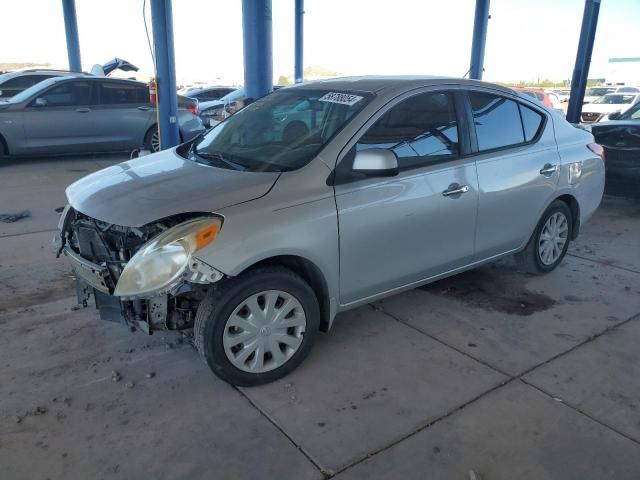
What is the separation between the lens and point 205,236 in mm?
2775

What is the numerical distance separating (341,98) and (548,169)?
1.89 m

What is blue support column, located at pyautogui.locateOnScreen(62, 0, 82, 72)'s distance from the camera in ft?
60.3

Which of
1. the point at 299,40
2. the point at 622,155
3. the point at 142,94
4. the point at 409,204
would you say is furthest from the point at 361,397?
the point at 299,40

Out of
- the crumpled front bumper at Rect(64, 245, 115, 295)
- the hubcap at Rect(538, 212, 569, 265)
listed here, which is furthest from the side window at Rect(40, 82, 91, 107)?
the hubcap at Rect(538, 212, 569, 265)

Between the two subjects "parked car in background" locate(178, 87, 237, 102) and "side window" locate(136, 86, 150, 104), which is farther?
"parked car in background" locate(178, 87, 237, 102)

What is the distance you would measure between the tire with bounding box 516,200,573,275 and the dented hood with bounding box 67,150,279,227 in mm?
2589

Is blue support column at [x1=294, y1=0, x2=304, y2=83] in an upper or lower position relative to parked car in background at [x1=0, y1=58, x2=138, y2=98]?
upper

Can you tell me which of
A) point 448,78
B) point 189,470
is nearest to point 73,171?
point 448,78

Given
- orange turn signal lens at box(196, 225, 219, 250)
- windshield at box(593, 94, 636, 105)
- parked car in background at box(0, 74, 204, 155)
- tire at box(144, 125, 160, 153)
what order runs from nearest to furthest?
1. orange turn signal lens at box(196, 225, 219, 250)
2. parked car in background at box(0, 74, 204, 155)
3. tire at box(144, 125, 160, 153)
4. windshield at box(593, 94, 636, 105)

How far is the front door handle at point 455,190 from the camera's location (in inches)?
144

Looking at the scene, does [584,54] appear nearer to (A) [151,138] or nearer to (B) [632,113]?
(B) [632,113]

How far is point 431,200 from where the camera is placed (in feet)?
11.7

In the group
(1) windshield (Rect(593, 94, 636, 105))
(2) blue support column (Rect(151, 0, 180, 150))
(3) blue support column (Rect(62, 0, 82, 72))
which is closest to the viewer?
(2) blue support column (Rect(151, 0, 180, 150))

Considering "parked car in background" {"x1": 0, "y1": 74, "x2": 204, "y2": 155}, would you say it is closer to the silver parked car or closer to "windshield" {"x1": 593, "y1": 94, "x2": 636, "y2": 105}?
the silver parked car
